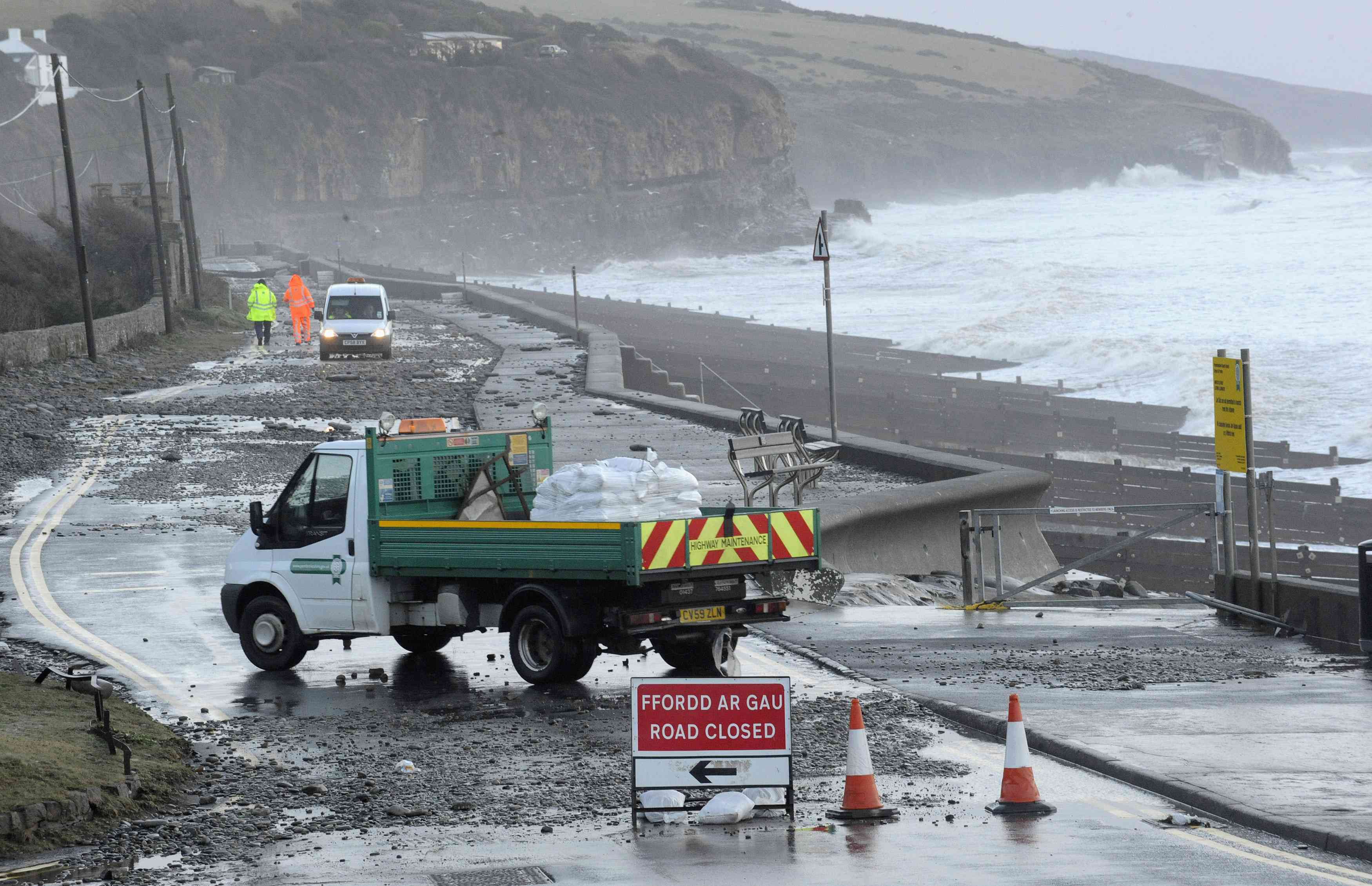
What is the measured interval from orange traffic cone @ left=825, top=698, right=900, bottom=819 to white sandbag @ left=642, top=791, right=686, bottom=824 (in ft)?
2.40

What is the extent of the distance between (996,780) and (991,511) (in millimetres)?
7320

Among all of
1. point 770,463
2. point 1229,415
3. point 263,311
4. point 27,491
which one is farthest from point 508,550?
point 263,311

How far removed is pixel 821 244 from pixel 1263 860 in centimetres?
1633

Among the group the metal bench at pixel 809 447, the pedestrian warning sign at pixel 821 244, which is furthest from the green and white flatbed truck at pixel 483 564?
the pedestrian warning sign at pixel 821 244

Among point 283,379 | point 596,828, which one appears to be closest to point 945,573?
point 596,828

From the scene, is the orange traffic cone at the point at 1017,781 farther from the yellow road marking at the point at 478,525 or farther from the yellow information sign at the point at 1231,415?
the yellow information sign at the point at 1231,415

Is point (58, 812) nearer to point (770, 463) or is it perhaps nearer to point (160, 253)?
point (770, 463)

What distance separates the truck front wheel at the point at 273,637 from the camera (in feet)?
41.4

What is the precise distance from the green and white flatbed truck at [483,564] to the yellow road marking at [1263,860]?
4219mm

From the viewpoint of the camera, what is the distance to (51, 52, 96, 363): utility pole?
4225 cm

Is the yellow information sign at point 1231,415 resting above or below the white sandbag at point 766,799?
above

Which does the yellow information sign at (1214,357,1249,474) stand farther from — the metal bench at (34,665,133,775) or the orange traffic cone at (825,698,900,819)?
the metal bench at (34,665,133,775)

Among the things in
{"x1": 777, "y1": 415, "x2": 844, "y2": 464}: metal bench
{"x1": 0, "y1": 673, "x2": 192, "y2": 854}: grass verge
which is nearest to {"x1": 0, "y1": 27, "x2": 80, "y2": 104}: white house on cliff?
{"x1": 777, "y1": 415, "x2": 844, "y2": 464}: metal bench

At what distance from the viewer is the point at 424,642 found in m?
13.1
